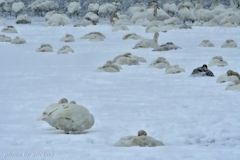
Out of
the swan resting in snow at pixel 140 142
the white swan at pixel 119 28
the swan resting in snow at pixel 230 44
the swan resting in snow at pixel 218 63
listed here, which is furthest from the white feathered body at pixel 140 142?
the white swan at pixel 119 28

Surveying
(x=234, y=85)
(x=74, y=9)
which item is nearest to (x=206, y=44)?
(x=234, y=85)

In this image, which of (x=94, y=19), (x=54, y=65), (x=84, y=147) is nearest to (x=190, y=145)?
(x=84, y=147)

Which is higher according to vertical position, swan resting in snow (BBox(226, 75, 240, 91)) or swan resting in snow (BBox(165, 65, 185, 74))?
swan resting in snow (BBox(165, 65, 185, 74))

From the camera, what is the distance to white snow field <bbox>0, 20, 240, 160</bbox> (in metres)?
7.21

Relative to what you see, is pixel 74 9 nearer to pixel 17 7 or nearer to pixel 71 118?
pixel 17 7

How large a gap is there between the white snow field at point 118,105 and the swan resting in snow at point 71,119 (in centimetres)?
12

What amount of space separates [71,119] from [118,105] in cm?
241

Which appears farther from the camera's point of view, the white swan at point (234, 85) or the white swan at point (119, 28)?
the white swan at point (119, 28)

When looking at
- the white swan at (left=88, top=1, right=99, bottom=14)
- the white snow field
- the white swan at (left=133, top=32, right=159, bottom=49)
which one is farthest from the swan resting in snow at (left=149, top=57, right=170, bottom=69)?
the white swan at (left=88, top=1, right=99, bottom=14)

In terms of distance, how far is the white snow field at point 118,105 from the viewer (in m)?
7.21

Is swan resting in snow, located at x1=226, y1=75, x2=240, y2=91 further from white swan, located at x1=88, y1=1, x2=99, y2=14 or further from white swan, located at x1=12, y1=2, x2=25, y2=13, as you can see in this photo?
white swan, located at x1=12, y1=2, x2=25, y2=13

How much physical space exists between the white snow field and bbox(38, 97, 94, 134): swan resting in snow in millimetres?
116

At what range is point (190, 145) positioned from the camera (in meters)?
7.66

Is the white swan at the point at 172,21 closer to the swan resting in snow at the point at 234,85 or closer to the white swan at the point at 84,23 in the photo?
the white swan at the point at 84,23
